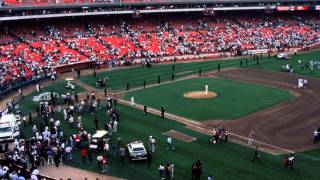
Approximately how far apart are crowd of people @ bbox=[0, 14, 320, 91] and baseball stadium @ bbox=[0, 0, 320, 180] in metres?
0.27

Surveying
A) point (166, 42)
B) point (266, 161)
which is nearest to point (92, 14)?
point (166, 42)

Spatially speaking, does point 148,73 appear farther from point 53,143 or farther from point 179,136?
point 53,143

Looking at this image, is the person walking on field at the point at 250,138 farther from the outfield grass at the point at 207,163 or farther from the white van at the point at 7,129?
the white van at the point at 7,129

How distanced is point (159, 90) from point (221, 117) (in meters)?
12.9

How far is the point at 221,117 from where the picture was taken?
40.4 m

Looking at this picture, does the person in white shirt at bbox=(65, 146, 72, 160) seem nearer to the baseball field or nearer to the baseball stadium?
the baseball stadium

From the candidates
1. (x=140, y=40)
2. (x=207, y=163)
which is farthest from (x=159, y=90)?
(x=140, y=40)

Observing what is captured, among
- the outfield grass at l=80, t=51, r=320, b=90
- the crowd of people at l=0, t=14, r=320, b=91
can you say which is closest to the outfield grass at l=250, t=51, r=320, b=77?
the outfield grass at l=80, t=51, r=320, b=90

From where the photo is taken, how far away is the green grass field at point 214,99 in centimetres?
4206

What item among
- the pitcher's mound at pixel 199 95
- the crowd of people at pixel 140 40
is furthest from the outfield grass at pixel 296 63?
the pitcher's mound at pixel 199 95

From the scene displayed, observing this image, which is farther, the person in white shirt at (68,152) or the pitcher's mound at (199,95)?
the pitcher's mound at (199,95)

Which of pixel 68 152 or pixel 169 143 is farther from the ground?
pixel 169 143

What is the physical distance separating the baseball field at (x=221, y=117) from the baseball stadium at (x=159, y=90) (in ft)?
0.42

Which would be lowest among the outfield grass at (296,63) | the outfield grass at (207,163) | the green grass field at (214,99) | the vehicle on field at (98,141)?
the outfield grass at (207,163)
